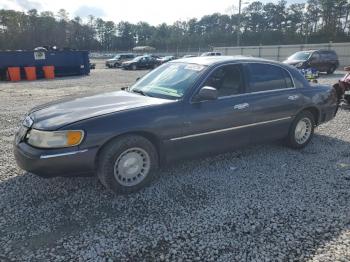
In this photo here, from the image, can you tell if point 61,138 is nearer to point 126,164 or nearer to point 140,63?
point 126,164

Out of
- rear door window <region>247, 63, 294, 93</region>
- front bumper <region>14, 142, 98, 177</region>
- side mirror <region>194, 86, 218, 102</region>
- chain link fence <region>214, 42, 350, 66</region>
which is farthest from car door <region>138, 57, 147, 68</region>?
front bumper <region>14, 142, 98, 177</region>

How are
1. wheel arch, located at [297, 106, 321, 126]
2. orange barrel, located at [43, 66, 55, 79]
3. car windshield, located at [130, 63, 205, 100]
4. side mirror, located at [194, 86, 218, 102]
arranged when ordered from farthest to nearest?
1. orange barrel, located at [43, 66, 55, 79]
2. wheel arch, located at [297, 106, 321, 126]
3. car windshield, located at [130, 63, 205, 100]
4. side mirror, located at [194, 86, 218, 102]

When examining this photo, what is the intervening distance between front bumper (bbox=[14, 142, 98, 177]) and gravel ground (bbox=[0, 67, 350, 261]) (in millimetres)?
413

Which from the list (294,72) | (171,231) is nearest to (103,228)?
(171,231)

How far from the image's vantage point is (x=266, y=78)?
16.1 feet

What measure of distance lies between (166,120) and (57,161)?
52.1 inches

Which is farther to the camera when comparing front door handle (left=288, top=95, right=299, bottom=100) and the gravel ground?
front door handle (left=288, top=95, right=299, bottom=100)

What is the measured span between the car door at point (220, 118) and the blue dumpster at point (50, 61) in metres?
17.7

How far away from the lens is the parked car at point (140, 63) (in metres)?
30.3

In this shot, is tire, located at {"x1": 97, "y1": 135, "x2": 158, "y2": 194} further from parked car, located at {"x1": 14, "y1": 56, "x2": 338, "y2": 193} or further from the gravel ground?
the gravel ground

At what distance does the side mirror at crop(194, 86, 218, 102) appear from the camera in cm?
398

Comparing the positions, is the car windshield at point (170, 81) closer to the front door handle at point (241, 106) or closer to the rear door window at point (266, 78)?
the front door handle at point (241, 106)

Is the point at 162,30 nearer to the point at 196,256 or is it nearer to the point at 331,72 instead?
the point at 331,72

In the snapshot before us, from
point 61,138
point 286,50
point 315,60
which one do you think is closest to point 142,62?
point 315,60
